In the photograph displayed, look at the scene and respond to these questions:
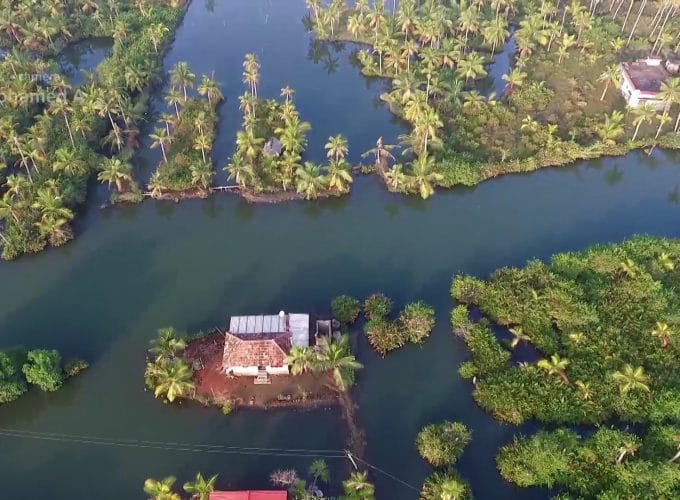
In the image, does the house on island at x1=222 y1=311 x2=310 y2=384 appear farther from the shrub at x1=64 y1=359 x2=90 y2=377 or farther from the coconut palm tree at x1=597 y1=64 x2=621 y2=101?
the coconut palm tree at x1=597 y1=64 x2=621 y2=101

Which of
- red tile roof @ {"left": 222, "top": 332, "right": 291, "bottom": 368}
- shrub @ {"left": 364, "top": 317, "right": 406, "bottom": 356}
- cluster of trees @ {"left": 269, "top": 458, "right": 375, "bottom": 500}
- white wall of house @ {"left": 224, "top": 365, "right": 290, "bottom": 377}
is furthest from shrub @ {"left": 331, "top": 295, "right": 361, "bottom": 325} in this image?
cluster of trees @ {"left": 269, "top": 458, "right": 375, "bottom": 500}

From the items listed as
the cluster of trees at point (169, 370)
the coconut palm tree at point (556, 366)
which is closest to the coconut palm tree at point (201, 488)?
the cluster of trees at point (169, 370)

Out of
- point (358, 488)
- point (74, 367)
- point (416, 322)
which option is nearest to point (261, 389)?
point (358, 488)

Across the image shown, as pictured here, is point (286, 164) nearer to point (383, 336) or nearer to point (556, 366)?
point (383, 336)

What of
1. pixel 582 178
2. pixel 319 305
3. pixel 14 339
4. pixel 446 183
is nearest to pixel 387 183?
pixel 446 183

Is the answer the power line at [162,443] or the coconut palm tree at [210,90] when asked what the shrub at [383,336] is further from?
the coconut palm tree at [210,90]
